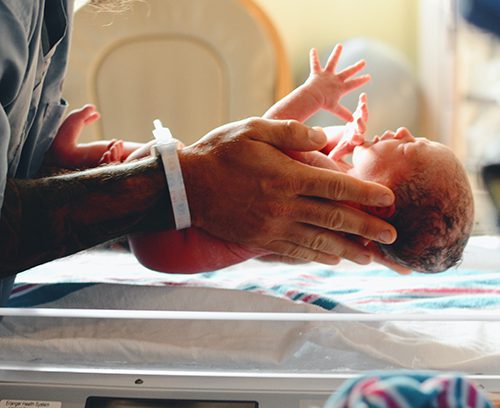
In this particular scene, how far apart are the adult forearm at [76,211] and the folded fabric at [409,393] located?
52 centimetres

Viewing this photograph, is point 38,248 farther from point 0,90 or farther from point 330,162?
point 330,162

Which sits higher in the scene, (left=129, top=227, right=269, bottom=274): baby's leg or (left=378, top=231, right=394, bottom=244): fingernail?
(left=378, top=231, right=394, bottom=244): fingernail

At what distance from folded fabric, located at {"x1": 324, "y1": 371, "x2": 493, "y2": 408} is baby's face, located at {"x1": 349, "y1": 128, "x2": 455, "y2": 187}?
1.93 ft

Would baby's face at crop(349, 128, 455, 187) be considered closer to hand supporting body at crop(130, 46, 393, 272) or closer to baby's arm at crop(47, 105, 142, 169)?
hand supporting body at crop(130, 46, 393, 272)

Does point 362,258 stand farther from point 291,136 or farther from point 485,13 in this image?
point 485,13

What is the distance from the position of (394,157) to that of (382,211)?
2.8 inches

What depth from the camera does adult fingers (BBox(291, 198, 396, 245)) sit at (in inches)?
36.1

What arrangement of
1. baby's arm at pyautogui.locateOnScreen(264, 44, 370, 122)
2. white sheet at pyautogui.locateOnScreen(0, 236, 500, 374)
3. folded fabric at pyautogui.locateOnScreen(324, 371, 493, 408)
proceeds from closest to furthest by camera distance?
folded fabric at pyautogui.locateOnScreen(324, 371, 493, 408), white sheet at pyautogui.locateOnScreen(0, 236, 500, 374), baby's arm at pyautogui.locateOnScreen(264, 44, 370, 122)

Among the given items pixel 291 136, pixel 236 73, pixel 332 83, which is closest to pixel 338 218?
pixel 291 136

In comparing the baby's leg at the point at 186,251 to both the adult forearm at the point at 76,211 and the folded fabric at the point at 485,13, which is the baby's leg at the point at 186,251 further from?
the folded fabric at the point at 485,13

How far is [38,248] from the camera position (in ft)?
2.93

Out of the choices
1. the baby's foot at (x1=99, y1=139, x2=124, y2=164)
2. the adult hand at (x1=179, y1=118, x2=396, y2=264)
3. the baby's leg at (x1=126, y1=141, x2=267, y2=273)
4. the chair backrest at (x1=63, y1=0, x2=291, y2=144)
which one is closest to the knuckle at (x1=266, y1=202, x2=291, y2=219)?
the adult hand at (x1=179, y1=118, x2=396, y2=264)

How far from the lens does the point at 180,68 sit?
6.06 ft

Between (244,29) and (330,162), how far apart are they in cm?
90
